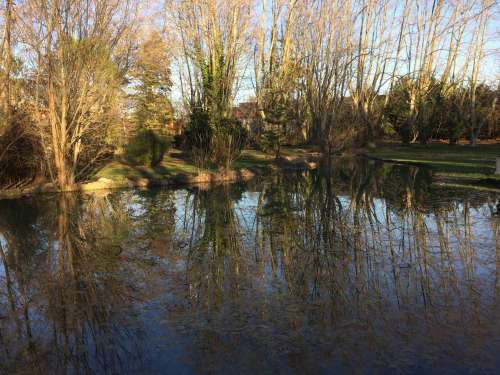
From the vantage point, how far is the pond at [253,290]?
4.00m

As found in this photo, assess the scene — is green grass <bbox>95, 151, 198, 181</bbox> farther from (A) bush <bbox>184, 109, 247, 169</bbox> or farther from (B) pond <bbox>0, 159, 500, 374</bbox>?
(B) pond <bbox>0, 159, 500, 374</bbox>

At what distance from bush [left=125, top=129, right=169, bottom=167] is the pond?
8.80 metres

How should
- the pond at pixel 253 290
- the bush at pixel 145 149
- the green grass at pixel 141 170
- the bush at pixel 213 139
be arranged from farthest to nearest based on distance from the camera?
1. the bush at pixel 145 149
2. the bush at pixel 213 139
3. the green grass at pixel 141 170
4. the pond at pixel 253 290

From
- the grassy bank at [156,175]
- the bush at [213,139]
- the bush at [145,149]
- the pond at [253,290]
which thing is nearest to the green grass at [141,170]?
the grassy bank at [156,175]

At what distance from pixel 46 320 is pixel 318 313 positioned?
291 centimetres

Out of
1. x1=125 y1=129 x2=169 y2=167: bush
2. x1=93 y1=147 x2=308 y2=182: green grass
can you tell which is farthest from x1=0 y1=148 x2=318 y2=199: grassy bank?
x1=125 y1=129 x2=169 y2=167: bush

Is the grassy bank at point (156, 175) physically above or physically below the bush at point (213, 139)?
below

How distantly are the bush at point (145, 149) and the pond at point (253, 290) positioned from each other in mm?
8797

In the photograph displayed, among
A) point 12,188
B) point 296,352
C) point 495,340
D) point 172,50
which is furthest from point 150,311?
point 172,50

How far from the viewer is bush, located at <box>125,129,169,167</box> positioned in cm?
1970

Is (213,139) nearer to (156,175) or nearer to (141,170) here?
(156,175)

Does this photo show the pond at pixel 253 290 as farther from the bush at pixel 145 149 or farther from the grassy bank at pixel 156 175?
the bush at pixel 145 149

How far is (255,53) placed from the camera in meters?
33.8

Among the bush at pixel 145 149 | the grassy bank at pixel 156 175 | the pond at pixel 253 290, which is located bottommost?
the pond at pixel 253 290
